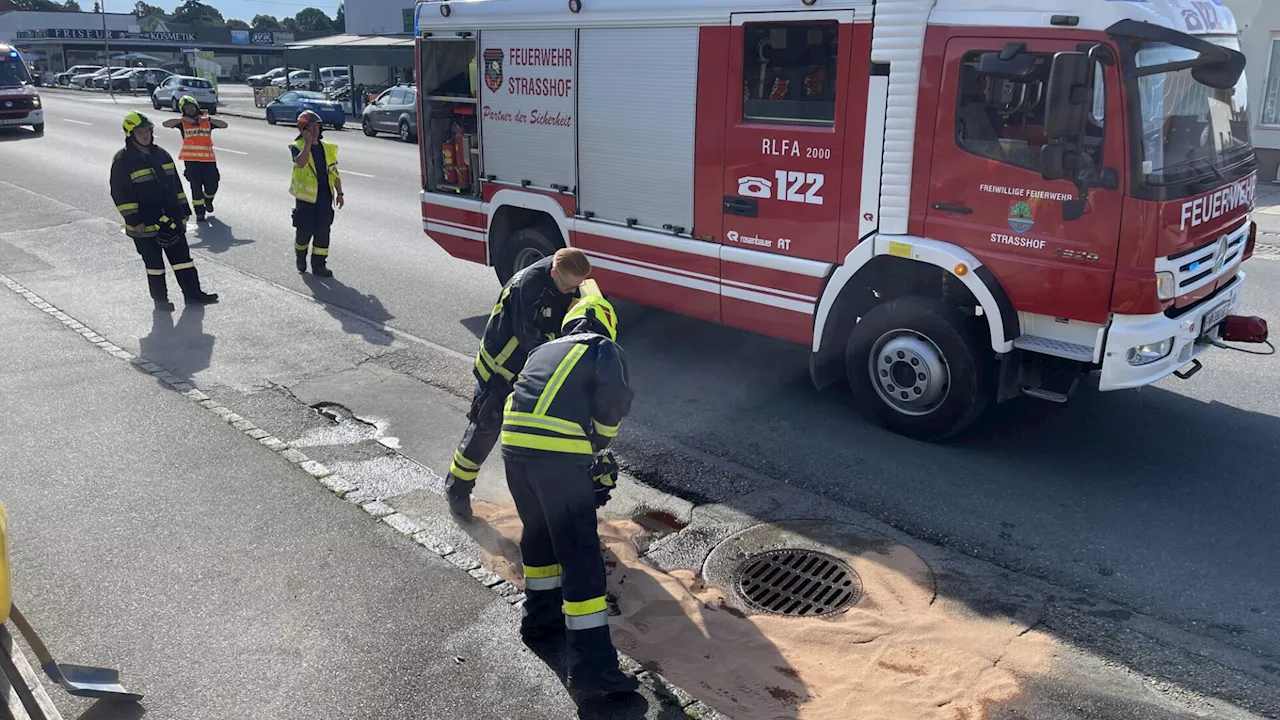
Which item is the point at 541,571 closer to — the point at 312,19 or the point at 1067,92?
the point at 1067,92

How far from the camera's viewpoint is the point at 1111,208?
5.62m

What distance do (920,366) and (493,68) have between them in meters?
4.75

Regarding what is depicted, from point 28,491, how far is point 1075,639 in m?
5.55

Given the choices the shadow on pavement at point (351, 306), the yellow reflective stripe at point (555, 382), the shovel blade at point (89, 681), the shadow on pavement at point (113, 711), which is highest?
the yellow reflective stripe at point (555, 382)

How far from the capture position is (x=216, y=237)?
44.5ft

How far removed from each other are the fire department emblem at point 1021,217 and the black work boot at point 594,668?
11.5 feet

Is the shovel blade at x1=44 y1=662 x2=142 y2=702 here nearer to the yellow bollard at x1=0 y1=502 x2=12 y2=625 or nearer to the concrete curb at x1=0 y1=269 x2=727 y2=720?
the yellow bollard at x1=0 y1=502 x2=12 y2=625

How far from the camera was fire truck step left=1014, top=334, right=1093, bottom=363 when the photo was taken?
594 cm

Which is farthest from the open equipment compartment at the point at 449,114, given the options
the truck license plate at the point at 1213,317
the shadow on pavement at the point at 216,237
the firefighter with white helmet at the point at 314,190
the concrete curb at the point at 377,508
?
the truck license plate at the point at 1213,317

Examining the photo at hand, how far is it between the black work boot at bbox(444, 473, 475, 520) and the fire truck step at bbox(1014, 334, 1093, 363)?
330cm

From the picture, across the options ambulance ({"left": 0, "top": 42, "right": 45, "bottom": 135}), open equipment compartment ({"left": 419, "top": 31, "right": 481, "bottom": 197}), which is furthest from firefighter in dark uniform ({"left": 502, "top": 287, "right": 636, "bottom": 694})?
ambulance ({"left": 0, "top": 42, "right": 45, "bottom": 135})

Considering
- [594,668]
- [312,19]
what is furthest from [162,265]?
[312,19]

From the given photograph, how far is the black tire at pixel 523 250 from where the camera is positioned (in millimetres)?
9000

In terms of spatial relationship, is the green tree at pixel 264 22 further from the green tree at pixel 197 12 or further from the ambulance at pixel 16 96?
the ambulance at pixel 16 96
